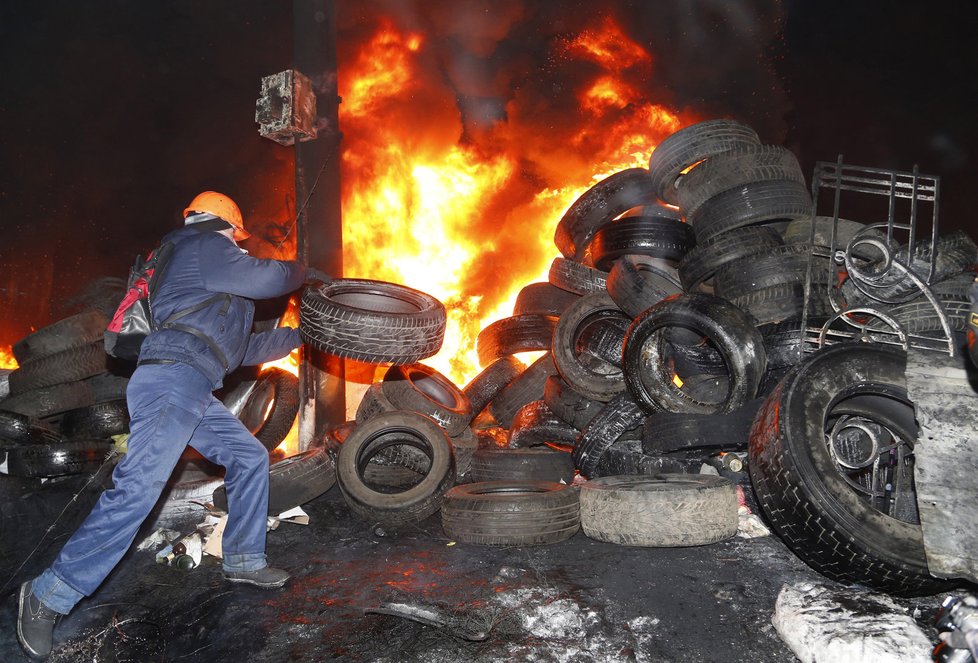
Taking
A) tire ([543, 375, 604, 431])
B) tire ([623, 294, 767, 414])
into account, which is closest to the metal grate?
tire ([623, 294, 767, 414])

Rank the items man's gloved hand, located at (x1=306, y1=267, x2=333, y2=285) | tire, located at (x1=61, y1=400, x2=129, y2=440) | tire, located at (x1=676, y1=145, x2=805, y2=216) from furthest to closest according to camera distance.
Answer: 1. tire, located at (x1=61, y1=400, x2=129, y2=440)
2. tire, located at (x1=676, y1=145, x2=805, y2=216)
3. man's gloved hand, located at (x1=306, y1=267, x2=333, y2=285)

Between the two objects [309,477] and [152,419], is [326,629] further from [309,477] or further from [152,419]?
[309,477]

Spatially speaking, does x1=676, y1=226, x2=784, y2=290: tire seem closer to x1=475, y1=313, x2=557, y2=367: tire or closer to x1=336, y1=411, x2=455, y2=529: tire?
x1=475, y1=313, x2=557, y2=367: tire

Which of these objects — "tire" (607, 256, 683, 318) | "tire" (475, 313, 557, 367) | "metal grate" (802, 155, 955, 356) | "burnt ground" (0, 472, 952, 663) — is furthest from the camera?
"tire" (475, 313, 557, 367)

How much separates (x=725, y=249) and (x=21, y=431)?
26.6 feet

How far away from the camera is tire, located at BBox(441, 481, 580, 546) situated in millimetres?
4531

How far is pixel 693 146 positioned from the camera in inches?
291

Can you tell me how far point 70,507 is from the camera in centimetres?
602

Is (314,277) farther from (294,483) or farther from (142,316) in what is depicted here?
(294,483)

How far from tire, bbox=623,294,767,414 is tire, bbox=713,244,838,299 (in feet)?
2.65

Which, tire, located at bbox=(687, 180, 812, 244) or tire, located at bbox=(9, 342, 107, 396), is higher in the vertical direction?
A: tire, located at bbox=(687, 180, 812, 244)

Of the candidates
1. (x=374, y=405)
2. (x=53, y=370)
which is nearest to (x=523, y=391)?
(x=374, y=405)

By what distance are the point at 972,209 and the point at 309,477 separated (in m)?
13.8

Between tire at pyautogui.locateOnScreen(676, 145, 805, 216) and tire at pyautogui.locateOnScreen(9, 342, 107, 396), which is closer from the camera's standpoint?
tire at pyautogui.locateOnScreen(676, 145, 805, 216)
